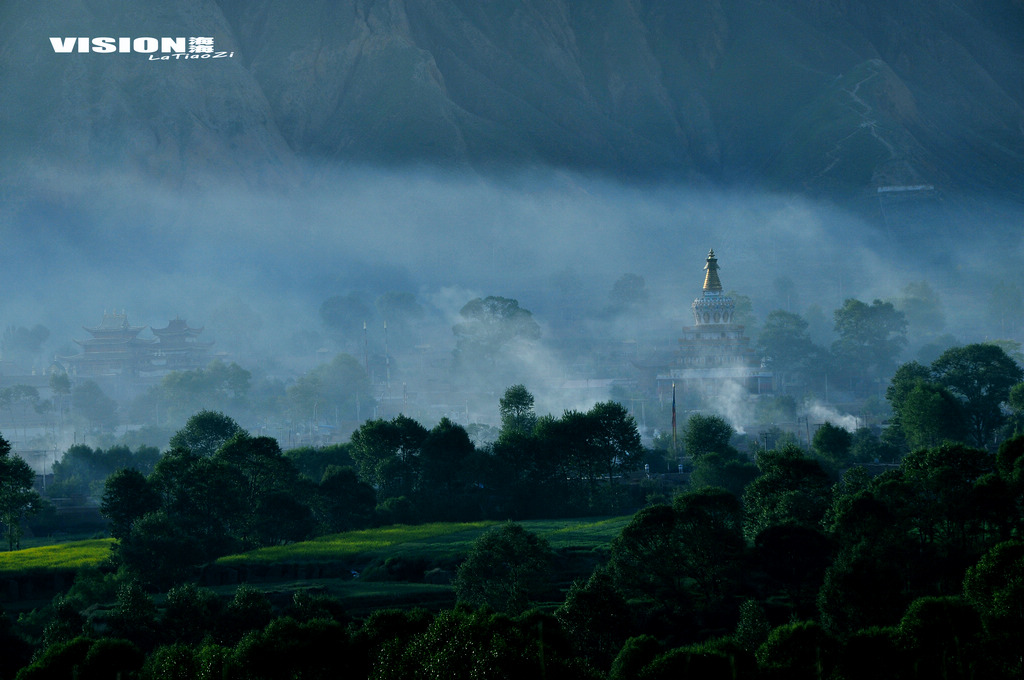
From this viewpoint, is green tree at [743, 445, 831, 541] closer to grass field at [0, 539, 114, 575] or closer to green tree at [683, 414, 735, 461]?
green tree at [683, 414, 735, 461]

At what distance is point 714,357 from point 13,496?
9538 cm

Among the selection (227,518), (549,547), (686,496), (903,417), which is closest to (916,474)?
(686,496)

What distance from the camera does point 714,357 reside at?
166m

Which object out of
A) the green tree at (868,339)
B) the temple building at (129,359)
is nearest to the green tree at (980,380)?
the green tree at (868,339)

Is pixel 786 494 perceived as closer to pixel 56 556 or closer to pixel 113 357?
pixel 56 556

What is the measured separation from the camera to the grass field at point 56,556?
77.5 metres

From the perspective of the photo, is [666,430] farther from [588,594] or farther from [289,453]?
[588,594]

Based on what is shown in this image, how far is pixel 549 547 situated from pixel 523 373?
109m

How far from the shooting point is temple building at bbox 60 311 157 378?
195625mm

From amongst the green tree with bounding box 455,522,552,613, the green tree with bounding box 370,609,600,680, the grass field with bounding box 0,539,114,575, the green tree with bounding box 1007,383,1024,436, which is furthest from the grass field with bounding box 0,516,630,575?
the green tree with bounding box 1007,383,1024,436

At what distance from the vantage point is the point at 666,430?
5846 inches

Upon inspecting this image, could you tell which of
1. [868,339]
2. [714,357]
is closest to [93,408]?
[714,357]

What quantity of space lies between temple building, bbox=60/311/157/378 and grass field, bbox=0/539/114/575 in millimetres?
111985

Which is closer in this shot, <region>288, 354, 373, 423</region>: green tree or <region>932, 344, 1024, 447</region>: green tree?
<region>932, 344, 1024, 447</region>: green tree
